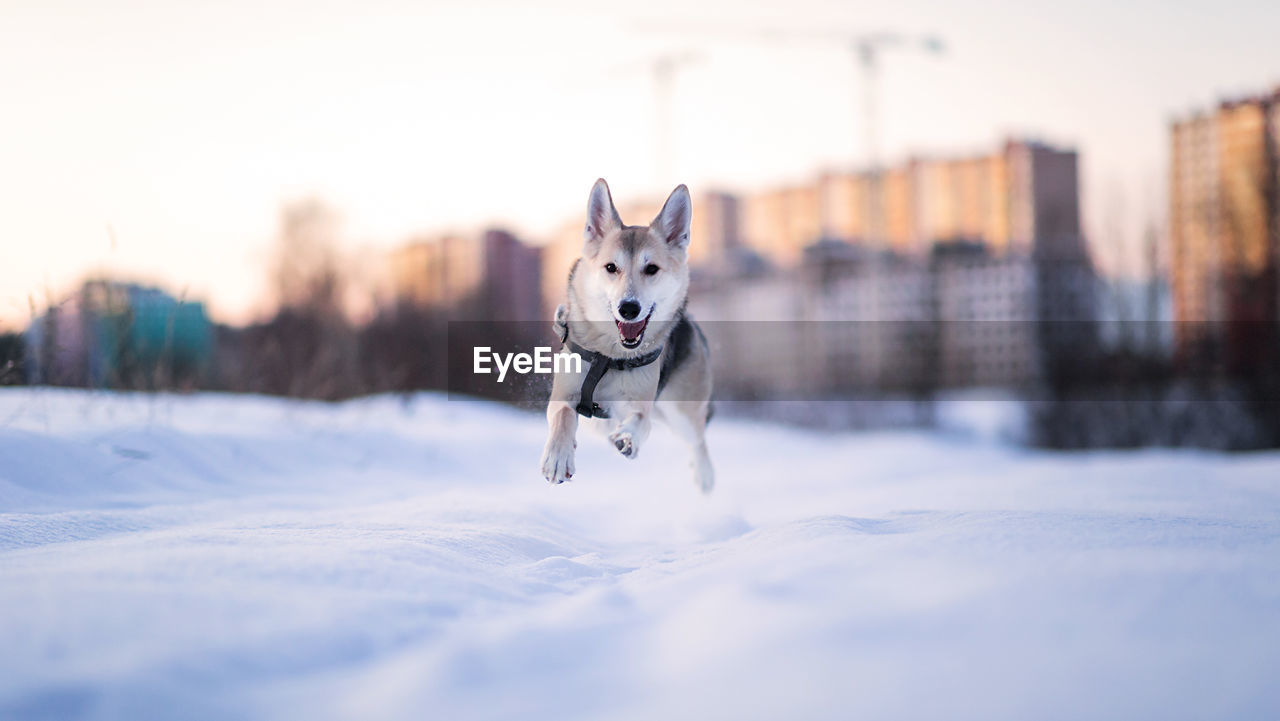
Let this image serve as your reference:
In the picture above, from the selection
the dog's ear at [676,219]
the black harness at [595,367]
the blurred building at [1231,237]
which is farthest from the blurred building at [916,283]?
the black harness at [595,367]

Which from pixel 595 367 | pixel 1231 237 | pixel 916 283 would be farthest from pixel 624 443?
pixel 916 283

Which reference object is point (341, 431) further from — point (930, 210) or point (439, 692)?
point (930, 210)

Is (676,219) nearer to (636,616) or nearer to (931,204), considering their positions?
(636,616)

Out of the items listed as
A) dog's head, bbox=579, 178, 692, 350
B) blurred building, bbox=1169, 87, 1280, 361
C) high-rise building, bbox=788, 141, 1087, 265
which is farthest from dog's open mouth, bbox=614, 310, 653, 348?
high-rise building, bbox=788, 141, 1087, 265

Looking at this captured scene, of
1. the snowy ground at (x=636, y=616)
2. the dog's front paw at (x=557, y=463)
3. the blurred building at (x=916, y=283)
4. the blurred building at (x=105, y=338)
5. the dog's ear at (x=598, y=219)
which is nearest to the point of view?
the snowy ground at (x=636, y=616)

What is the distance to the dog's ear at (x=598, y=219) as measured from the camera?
347 centimetres

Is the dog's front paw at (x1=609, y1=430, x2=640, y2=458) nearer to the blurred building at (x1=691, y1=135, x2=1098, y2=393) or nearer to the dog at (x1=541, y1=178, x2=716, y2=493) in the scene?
the dog at (x1=541, y1=178, x2=716, y2=493)

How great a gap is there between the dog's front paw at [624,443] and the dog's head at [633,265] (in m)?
0.34

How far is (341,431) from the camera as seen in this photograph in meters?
6.02

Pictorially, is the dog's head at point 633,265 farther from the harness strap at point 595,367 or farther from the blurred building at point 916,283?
the blurred building at point 916,283

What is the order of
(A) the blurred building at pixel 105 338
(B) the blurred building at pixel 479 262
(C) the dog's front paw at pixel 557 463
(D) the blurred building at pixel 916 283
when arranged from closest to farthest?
(C) the dog's front paw at pixel 557 463
(A) the blurred building at pixel 105 338
(D) the blurred building at pixel 916 283
(B) the blurred building at pixel 479 262

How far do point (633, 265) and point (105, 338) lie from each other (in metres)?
4.39

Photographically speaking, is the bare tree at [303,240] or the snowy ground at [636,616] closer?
the snowy ground at [636,616]

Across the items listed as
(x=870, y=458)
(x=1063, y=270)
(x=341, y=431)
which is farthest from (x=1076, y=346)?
(x=341, y=431)
